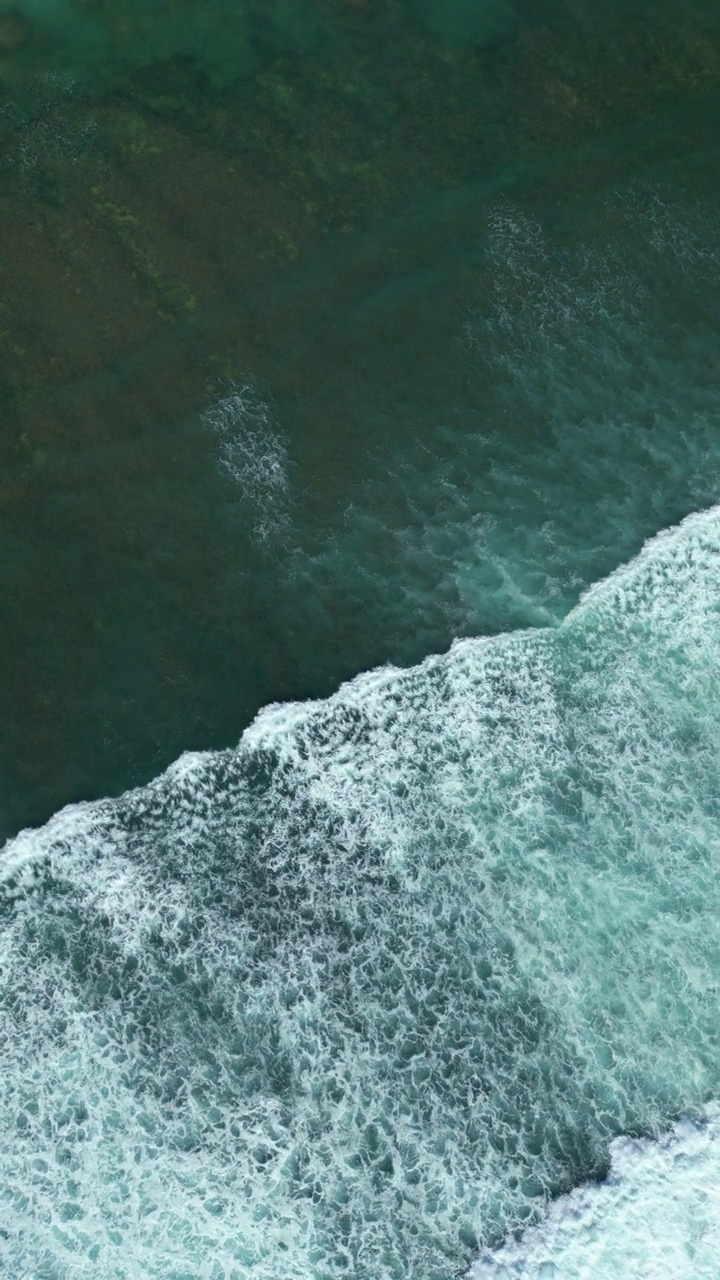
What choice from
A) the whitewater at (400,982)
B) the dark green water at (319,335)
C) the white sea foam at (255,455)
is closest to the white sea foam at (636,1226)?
the whitewater at (400,982)

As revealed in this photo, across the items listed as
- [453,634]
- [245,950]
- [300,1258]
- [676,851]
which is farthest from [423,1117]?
[453,634]

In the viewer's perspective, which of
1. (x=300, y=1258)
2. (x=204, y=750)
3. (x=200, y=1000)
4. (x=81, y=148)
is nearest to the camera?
(x=300, y=1258)

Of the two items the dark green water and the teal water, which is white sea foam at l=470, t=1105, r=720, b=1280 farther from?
the dark green water

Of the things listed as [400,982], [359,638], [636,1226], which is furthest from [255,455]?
[636,1226]

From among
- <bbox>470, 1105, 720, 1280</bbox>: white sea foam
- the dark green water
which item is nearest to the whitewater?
<bbox>470, 1105, 720, 1280</bbox>: white sea foam

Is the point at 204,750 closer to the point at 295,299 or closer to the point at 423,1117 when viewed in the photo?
the point at 423,1117

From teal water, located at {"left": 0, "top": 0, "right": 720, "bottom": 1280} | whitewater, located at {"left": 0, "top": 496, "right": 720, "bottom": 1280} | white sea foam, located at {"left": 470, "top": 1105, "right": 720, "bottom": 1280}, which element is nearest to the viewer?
white sea foam, located at {"left": 470, "top": 1105, "right": 720, "bottom": 1280}
